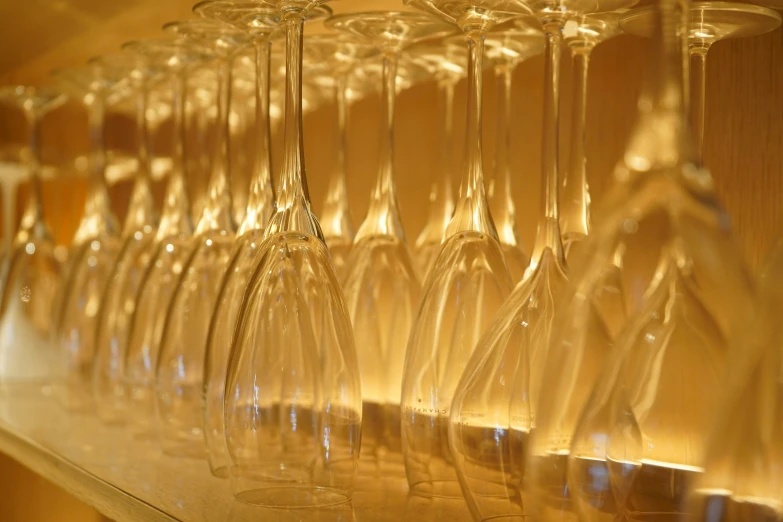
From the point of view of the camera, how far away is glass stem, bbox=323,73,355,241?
987mm

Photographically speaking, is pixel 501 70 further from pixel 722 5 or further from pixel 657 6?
pixel 657 6

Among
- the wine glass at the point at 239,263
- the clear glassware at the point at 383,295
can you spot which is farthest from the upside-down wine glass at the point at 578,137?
the wine glass at the point at 239,263

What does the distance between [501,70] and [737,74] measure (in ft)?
0.72

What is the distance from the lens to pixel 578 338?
540mm

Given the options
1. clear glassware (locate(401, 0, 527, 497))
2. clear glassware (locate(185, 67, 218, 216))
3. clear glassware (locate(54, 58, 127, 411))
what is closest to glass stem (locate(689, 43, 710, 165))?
clear glassware (locate(401, 0, 527, 497))

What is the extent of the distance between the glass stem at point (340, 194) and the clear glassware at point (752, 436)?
581 millimetres

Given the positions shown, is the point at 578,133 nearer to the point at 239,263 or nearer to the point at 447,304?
the point at 447,304

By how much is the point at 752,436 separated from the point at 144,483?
1.55 feet

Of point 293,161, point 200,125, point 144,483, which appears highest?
point 200,125

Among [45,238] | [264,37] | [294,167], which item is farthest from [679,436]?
[45,238]

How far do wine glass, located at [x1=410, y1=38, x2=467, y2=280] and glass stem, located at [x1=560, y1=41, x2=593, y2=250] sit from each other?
15 centimetres

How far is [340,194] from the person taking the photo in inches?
38.7

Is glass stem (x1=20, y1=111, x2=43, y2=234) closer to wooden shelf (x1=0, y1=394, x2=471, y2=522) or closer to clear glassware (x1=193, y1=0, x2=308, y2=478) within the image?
Result: wooden shelf (x1=0, y1=394, x2=471, y2=522)

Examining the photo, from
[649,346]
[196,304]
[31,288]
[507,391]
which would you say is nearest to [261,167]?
[196,304]
